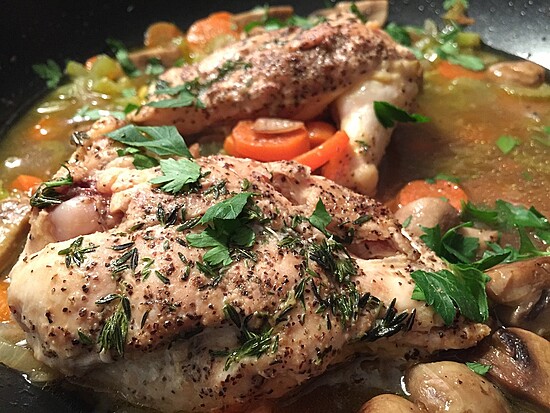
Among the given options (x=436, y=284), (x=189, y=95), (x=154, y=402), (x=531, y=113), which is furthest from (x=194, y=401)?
(x=531, y=113)

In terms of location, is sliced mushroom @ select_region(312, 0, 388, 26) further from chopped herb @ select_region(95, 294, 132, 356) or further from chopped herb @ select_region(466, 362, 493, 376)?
chopped herb @ select_region(95, 294, 132, 356)

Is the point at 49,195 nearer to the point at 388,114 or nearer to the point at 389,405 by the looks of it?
the point at 389,405

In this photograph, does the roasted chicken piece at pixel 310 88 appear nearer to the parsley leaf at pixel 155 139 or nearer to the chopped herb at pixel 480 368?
the parsley leaf at pixel 155 139

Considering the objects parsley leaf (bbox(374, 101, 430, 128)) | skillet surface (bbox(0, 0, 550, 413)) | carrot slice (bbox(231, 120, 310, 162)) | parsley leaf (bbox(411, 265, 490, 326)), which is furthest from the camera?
skillet surface (bbox(0, 0, 550, 413))

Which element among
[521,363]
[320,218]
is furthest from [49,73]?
[521,363]

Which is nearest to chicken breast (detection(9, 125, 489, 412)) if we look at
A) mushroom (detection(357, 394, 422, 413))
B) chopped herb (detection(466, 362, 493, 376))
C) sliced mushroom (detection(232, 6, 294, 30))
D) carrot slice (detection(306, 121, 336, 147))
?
chopped herb (detection(466, 362, 493, 376))

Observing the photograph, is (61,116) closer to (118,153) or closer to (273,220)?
(118,153)
